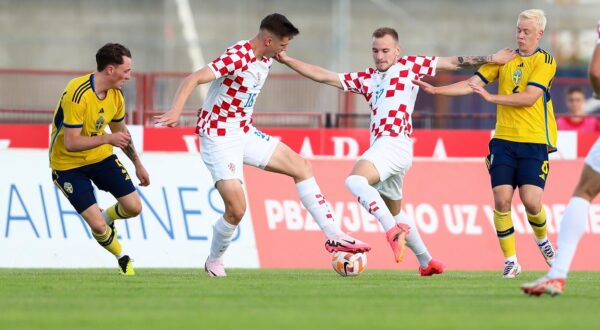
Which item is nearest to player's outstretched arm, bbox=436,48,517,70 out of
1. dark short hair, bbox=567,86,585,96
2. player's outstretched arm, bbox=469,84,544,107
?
player's outstretched arm, bbox=469,84,544,107

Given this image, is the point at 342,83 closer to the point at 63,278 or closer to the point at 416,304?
the point at 63,278

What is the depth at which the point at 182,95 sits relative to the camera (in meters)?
10.8

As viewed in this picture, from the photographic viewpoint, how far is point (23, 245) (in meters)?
15.4

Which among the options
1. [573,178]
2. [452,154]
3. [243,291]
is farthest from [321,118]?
[243,291]

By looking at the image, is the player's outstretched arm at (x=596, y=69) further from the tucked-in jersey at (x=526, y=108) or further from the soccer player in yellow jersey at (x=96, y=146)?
the soccer player in yellow jersey at (x=96, y=146)

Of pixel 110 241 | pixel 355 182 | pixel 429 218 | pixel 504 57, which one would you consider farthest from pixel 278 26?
pixel 429 218

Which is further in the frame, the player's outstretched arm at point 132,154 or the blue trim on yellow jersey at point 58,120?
the player's outstretched arm at point 132,154

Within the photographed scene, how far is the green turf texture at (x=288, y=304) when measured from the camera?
739 cm

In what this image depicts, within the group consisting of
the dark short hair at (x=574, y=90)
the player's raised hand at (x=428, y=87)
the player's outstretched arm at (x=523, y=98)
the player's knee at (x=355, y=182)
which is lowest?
the player's knee at (x=355, y=182)

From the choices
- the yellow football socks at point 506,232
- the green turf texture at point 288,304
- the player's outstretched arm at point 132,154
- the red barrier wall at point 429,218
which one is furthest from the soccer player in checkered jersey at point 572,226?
the red barrier wall at point 429,218

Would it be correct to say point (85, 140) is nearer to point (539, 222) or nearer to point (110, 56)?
point (110, 56)

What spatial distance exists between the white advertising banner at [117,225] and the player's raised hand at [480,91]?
17.7ft

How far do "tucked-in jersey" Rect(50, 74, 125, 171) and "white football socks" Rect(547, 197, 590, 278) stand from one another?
494cm

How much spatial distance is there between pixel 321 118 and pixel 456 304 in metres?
11.3
